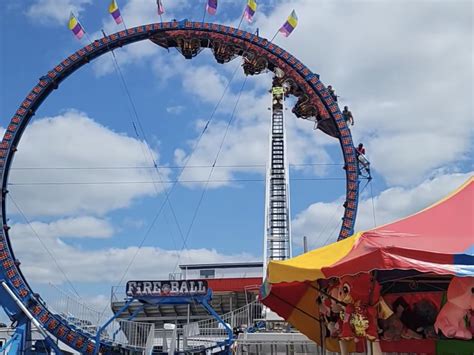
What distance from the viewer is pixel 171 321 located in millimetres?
27484

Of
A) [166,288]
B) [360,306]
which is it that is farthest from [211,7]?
[360,306]

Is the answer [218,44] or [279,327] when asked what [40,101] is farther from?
[279,327]

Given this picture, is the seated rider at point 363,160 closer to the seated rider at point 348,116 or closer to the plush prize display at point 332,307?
the seated rider at point 348,116

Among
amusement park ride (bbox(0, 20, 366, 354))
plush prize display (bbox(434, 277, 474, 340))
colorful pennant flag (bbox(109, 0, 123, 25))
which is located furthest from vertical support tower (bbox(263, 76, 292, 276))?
plush prize display (bbox(434, 277, 474, 340))

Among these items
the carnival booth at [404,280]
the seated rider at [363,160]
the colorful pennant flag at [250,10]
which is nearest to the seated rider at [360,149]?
the seated rider at [363,160]

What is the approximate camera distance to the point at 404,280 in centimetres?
706

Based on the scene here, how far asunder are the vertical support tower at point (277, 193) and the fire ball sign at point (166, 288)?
2.71m

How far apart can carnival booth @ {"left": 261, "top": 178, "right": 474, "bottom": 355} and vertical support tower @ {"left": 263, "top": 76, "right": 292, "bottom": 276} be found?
47.6 feet

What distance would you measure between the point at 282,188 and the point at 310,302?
1532cm

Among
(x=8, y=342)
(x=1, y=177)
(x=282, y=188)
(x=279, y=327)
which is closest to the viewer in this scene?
(x=279, y=327)

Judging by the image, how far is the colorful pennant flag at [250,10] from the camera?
2220 centimetres

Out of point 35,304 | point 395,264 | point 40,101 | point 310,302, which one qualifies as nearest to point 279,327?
point 310,302

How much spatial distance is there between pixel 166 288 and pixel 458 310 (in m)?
15.5

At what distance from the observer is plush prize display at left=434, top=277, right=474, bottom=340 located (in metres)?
6.03
